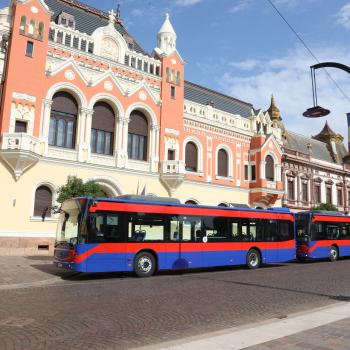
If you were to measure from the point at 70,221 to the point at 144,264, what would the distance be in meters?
3.28

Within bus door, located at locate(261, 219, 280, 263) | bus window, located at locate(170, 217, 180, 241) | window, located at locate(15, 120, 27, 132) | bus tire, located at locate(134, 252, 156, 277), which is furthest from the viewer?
window, located at locate(15, 120, 27, 132)

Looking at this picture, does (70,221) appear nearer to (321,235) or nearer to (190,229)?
(190,229)

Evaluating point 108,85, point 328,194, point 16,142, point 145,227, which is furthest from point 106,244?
point 328,194

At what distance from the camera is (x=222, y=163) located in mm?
32156

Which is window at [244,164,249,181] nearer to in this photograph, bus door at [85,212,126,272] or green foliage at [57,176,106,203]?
green foliage at [57,176,106,203]

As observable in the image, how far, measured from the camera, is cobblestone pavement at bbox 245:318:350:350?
5582mm

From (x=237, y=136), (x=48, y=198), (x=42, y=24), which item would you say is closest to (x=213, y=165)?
(x=237, y=136)

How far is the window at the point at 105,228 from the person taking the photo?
45.1 ft

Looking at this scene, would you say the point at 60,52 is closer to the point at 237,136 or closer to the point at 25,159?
the point at 25,159

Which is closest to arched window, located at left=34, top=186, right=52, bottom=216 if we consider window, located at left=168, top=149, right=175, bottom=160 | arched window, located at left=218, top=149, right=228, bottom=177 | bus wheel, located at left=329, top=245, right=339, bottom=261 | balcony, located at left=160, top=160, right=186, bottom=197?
balcony, located at left=160, top=160, right=186, bottom=197

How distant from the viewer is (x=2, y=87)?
21.9 meters

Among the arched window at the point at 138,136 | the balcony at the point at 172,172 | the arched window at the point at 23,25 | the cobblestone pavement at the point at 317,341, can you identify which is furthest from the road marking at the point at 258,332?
the arched window at the point at 23,25

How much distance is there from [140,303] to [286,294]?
4.28 m

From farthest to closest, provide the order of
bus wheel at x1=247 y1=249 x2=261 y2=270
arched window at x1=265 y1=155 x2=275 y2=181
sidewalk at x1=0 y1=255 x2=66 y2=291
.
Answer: arched window at x1=265 y1=155 x2=275 y2=181
bus wheel at x1=247 y1=249 x2=261 y2=270
sidewalk at x1=0 y1=255 x2=66 y2=291
